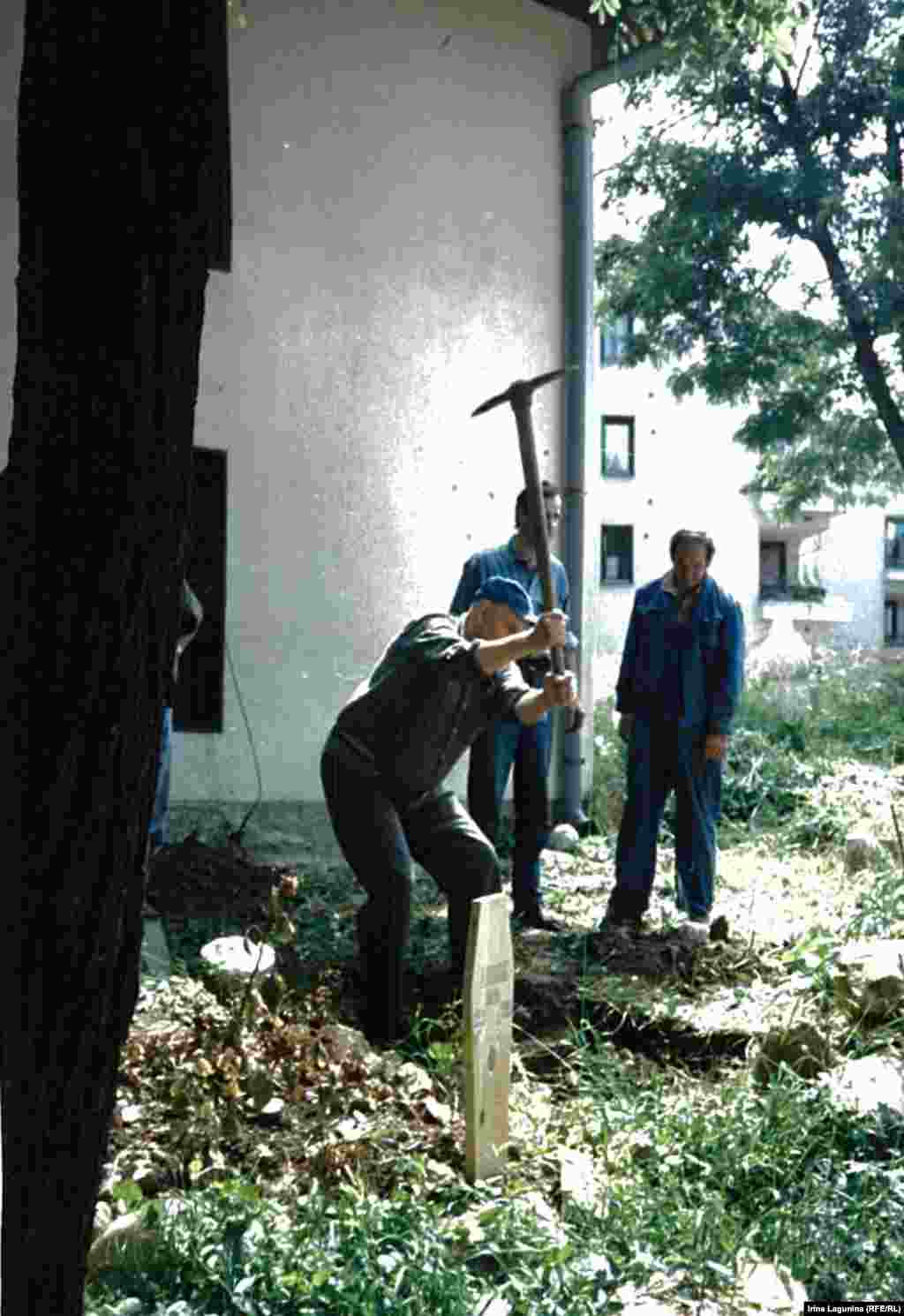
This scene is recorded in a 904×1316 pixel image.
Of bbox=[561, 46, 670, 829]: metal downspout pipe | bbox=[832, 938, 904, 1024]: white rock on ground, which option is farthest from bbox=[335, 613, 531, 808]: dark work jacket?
bbox=[561, 46, 670, 829]: metal downspout pipe

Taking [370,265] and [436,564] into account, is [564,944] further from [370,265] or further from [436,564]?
[370,265]

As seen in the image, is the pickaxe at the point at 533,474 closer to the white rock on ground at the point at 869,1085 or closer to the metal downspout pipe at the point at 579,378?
the white rock on ground at the point at 869,1085

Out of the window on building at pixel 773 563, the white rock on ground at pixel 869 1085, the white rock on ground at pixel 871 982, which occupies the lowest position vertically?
the white rock on ground at pixel 869 1085

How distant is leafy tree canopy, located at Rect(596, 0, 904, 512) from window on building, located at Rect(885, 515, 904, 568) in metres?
27.2

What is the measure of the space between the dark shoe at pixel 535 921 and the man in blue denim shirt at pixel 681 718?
0.25 metres

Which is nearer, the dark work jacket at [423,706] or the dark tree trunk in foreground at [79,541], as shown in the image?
the dark tree trunk in foreground at [79,541]

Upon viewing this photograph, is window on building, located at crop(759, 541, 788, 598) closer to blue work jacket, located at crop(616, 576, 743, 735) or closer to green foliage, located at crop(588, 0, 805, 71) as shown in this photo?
blue work jacket, located at crop(616, 576, 743, 735)

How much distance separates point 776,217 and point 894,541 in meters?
29.7

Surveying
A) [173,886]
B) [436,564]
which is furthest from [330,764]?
[436,564]

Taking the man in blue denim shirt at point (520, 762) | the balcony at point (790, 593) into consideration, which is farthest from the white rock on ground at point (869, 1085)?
the balcony at point (790, 593)

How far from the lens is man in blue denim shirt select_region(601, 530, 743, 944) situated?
780 cm

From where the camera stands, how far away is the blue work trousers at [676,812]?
7.86 m

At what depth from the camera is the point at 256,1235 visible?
3859 mm

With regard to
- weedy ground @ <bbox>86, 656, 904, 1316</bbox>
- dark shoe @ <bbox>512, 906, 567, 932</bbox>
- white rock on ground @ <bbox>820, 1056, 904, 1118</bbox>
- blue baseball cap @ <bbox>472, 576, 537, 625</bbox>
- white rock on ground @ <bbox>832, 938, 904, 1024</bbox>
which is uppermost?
blue baseball cap @ <bbox>472, 576, 537, 625</bbox>
